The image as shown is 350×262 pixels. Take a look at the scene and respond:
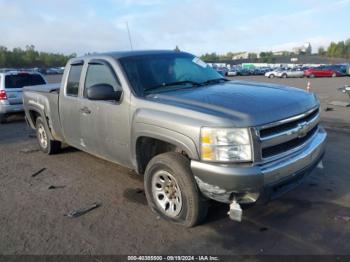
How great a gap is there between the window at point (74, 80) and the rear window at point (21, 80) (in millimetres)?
7271

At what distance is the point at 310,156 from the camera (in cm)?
422

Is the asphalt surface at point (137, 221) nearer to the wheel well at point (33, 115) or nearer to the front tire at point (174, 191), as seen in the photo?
the front tire at point (174, 191)

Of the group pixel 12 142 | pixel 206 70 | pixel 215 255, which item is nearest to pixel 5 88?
pixel 12 142

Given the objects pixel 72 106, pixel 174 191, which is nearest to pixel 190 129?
pixel 174 191

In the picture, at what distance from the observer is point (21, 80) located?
498 inches

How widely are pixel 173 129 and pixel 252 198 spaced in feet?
3.50

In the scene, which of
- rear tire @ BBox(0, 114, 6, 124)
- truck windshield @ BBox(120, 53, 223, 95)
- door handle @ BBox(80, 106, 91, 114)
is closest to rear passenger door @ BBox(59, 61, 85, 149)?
door handle @ BBox(80, 106, 91, 114)

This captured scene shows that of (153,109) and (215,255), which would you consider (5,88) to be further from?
(215,255)

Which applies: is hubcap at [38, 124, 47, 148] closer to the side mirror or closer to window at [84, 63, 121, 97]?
window at [84, 63, 121, 97]

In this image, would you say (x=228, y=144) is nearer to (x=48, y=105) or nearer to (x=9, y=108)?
(x=48, y=105)

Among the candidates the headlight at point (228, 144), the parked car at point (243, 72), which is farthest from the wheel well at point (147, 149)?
the parked car at point (243, 72)

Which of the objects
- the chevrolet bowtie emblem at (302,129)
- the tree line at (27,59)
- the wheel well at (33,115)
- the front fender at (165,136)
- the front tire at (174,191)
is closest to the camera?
the front fender at (165,136)

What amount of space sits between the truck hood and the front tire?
2.11ft

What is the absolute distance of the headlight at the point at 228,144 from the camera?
356 cm
